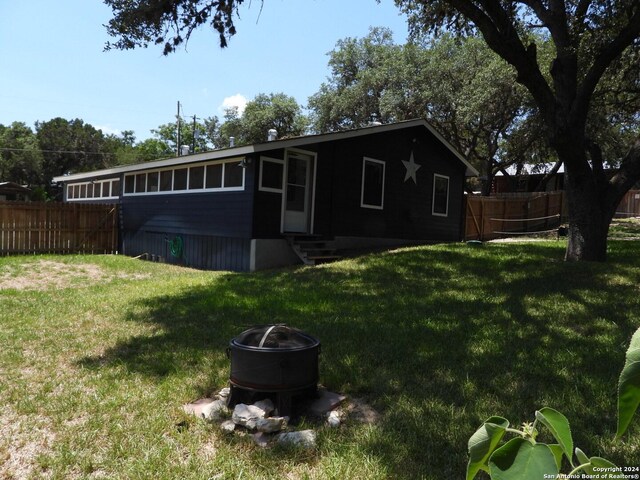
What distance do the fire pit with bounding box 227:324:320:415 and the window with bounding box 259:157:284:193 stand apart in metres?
8.74

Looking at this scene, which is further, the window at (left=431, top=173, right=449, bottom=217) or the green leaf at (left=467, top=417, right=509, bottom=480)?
the window at (left=431, top=173, right=449, bottom=217)

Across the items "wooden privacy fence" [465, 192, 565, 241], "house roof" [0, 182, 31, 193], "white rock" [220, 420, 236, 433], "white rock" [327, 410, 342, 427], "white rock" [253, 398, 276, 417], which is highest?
"house roof" [0, 182, 31, 193]

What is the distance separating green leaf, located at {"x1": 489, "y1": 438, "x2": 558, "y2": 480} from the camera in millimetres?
736

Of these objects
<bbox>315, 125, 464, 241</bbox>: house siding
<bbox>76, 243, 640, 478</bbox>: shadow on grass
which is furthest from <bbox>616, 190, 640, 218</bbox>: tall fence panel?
<bbox>76, 243, 640, 478</bbox>: shadow on grass

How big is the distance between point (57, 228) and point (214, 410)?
1558cm

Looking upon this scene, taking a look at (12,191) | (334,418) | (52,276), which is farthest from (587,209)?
(12,191)

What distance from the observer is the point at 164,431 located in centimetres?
342

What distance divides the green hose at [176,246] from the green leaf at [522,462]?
14884mm

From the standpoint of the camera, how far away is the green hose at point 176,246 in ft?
49.2

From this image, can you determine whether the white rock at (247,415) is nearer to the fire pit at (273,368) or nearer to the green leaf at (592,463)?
the fire pit at (273,368)

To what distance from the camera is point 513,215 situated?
2102 centimetres

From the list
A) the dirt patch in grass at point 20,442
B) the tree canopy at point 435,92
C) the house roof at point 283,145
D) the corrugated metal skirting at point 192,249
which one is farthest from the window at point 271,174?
the tree canopy at point 435,92

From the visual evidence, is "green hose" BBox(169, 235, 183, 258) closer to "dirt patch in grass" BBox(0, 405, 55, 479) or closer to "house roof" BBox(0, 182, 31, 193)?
"dirt patch in grass" BBox(0, 405, 55, 479)

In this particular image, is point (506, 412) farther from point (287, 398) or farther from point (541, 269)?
point (541, 269)
